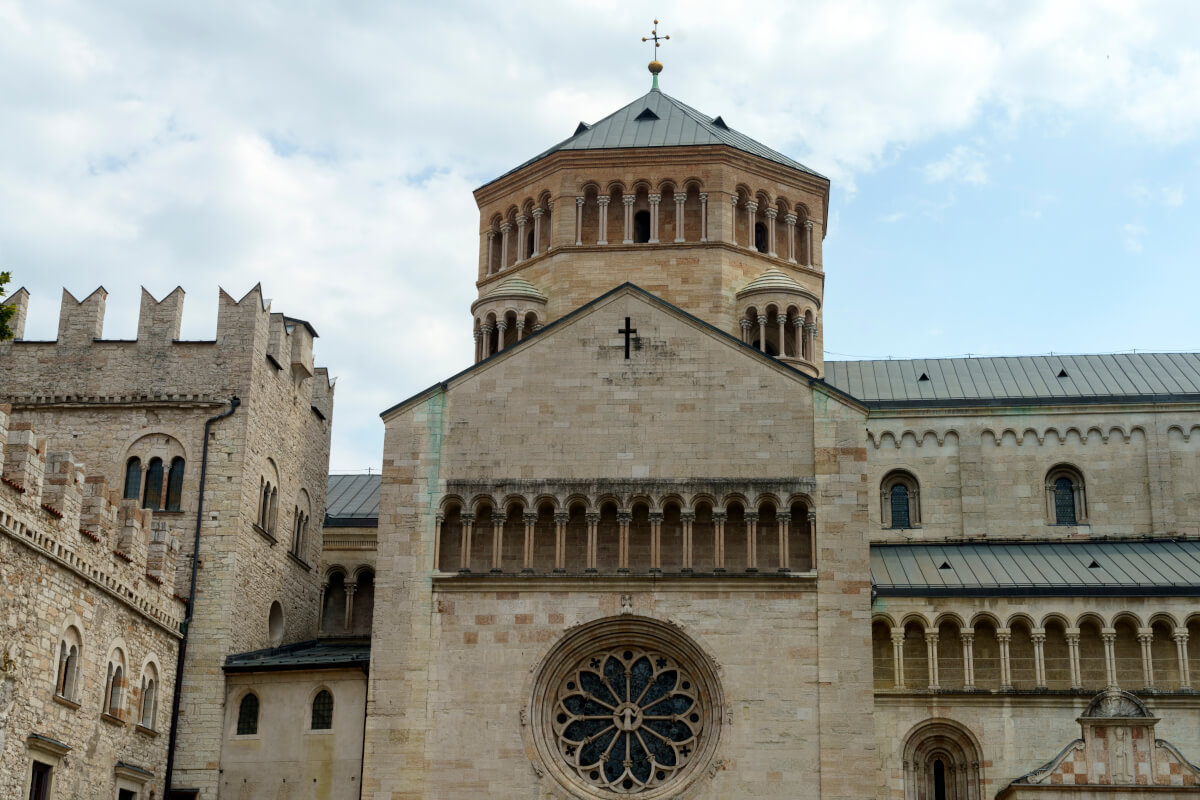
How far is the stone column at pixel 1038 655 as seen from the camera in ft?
126

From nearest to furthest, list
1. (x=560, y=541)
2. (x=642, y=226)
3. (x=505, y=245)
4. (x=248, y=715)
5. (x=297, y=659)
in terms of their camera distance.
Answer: (x=560, y=541)
(x=248, y=715)
(x=297, y=659)
(x=642, y=226)
(x=505, y=245)

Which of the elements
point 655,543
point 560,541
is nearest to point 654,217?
point 655,543

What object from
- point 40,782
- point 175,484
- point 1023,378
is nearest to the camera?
point 40,782

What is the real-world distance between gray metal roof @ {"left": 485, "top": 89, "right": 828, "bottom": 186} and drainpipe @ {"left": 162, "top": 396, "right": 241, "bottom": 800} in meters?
12.9

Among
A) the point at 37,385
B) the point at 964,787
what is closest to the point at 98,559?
the point at 37,385

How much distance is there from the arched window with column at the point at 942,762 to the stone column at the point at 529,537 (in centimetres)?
1078

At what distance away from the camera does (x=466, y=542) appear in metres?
35.1

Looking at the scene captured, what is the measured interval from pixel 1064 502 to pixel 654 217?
1464 cm

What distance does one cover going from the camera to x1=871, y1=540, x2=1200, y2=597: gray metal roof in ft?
128

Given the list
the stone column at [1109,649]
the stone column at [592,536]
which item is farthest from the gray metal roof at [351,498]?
Answer: the stone column at [1109,649]

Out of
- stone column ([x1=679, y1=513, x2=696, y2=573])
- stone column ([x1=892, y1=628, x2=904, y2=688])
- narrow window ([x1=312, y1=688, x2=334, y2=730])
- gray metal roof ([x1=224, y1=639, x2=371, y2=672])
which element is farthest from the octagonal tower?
narrow window ([x1=312, y1=688, x2=334, y2=730])

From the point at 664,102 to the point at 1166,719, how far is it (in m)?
23.5

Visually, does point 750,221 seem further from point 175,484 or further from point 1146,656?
point 175,484

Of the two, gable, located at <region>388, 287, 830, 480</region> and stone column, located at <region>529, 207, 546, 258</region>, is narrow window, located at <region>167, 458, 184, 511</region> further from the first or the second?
stone column, located at <region>529, 207, 546, 258</region>
